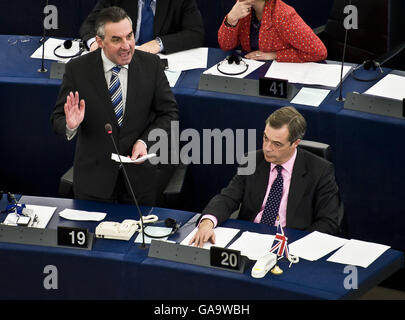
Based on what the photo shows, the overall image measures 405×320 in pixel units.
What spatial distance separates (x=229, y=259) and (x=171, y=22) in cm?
234

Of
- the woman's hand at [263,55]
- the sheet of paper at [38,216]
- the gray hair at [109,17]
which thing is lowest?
the sheet of paper at [38,216]

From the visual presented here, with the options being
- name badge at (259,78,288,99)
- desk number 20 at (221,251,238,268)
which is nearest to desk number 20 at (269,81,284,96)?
name badge at (259,78,288,99)

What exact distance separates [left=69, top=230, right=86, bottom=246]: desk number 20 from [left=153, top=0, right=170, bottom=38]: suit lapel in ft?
6.85

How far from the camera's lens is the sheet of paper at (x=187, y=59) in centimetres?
546

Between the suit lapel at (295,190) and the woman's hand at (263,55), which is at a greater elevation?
the woman's hand at (263,55)

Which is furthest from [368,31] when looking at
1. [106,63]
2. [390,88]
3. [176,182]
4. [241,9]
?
[106,63]

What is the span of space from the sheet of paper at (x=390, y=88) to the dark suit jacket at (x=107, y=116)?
1175 millimetres

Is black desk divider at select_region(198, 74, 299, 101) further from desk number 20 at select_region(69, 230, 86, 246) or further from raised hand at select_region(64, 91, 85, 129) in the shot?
desk number 20 at select_region(69, 230, 86, 246)

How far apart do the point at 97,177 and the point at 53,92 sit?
0.96 meters

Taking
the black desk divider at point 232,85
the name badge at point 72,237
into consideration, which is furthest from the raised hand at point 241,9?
the name badge at point 72,237

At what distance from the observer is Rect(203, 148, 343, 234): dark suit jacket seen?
13.7 ft

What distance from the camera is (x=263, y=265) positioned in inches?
142

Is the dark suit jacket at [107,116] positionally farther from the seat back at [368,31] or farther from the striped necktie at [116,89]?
the seat back at [368,31]
